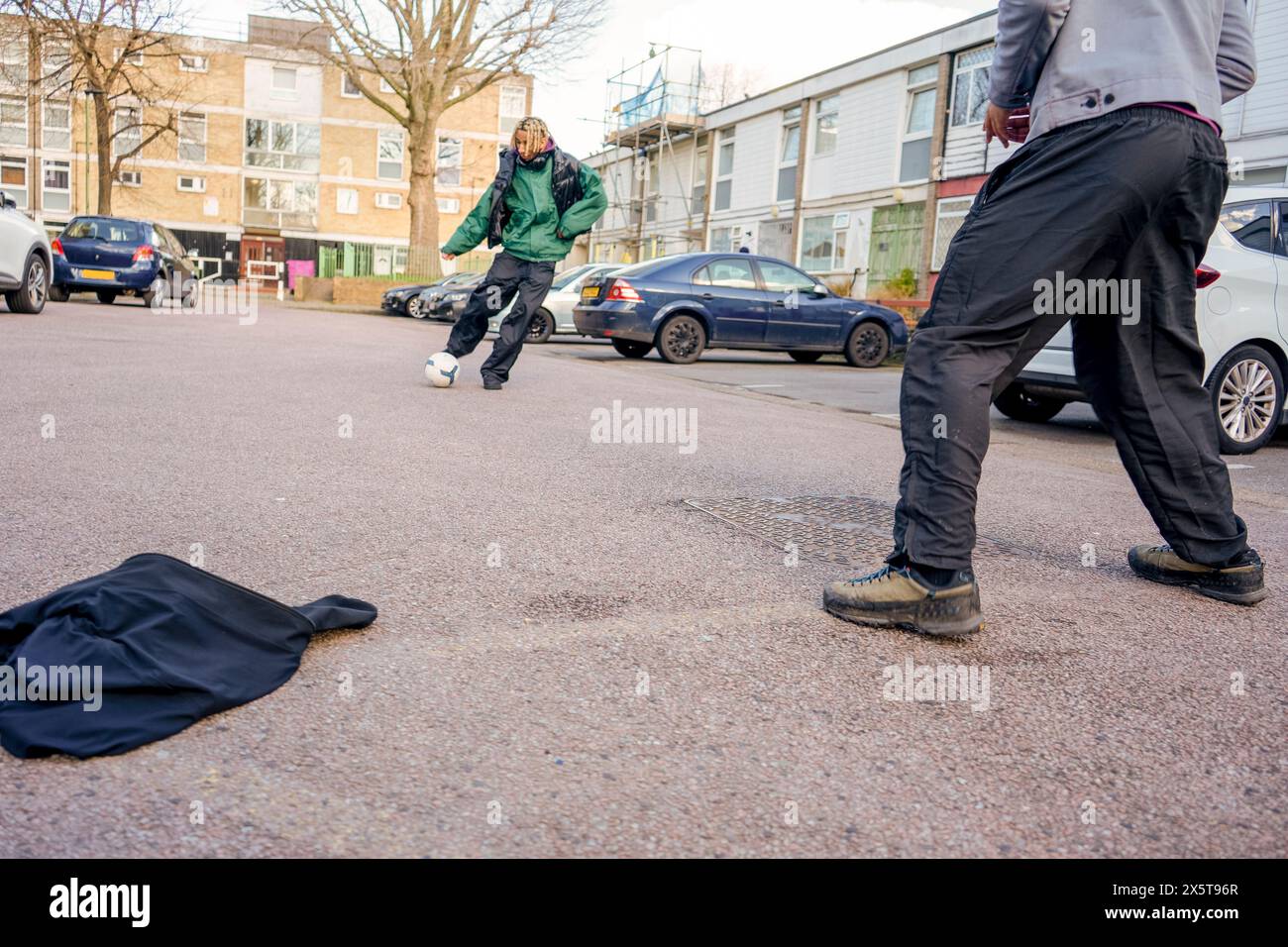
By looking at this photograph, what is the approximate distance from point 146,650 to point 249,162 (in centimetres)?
5571

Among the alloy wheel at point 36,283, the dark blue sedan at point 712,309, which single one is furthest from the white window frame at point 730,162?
the alloy wheel at point 36,283

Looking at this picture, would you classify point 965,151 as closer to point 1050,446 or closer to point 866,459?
point 1050,446

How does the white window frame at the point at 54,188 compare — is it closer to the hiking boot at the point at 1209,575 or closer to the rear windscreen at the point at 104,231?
the rear windscreen at the point at 104,231

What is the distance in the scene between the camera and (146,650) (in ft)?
7.38

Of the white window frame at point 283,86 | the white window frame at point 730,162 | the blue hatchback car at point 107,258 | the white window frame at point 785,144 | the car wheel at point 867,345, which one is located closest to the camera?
the car wheel at point 867,345

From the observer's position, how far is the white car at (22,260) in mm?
13602

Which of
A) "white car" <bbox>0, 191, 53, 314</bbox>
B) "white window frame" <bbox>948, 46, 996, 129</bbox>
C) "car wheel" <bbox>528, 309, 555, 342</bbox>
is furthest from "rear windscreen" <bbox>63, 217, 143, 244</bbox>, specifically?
"white window frame" <bbox>948, 46, 996, 129</bbox>

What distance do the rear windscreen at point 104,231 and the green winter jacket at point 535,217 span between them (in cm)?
1368

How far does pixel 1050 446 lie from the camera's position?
304 inches

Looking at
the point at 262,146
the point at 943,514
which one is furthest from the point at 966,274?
the point at 262,146

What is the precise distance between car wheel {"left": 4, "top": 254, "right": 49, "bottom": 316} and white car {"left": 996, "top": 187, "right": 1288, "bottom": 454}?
12.7m

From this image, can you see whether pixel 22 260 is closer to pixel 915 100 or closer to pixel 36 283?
pixel 36 283

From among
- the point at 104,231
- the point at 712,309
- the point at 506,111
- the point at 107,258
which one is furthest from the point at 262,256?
the point at 712,309

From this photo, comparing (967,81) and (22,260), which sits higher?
(967,81)
